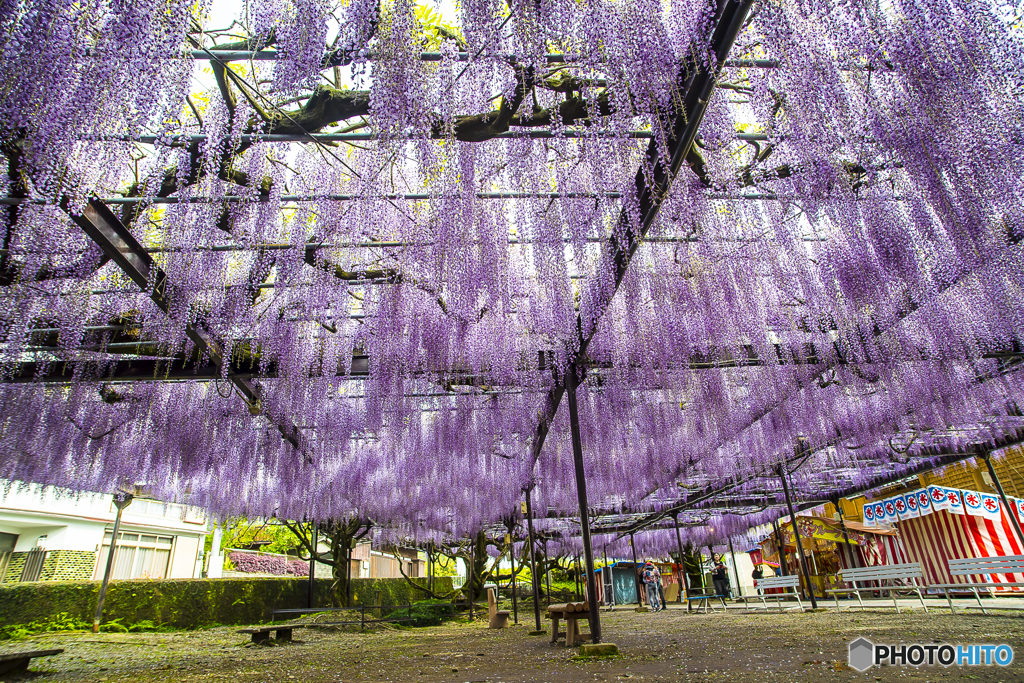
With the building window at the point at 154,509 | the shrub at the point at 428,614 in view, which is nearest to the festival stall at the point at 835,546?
the shrub at the point at 428,614

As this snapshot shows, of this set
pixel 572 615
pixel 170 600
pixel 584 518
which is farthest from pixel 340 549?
pixel 584 518

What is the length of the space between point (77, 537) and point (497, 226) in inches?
729

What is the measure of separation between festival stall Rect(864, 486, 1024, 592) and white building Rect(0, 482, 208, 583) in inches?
830

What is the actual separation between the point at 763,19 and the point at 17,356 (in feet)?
29.1

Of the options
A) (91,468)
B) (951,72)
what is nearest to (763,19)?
(951,72)

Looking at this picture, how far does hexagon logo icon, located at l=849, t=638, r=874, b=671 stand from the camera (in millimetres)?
3979

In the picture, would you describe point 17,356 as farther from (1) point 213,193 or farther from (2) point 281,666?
(2) point 281,666

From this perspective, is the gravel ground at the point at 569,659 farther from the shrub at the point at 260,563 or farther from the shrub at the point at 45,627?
the shrub at the point at 260,563

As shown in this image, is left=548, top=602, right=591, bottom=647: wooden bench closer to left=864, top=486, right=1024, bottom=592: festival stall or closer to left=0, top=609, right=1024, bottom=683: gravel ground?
left=0, top=609, right=1024, bottom=683: gravel ground

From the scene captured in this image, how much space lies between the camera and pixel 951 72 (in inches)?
145

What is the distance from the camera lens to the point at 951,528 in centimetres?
1221

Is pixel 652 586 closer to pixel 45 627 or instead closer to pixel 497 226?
pixel 45 627

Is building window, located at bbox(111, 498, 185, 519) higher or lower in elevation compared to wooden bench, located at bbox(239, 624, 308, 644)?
higher

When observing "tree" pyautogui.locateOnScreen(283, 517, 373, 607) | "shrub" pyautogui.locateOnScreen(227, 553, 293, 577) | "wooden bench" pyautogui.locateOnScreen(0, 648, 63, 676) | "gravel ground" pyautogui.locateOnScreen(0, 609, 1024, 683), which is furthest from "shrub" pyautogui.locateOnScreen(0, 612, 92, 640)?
"shrub" pyautogui.locateOnScreen(227, 553, 293, 577)
